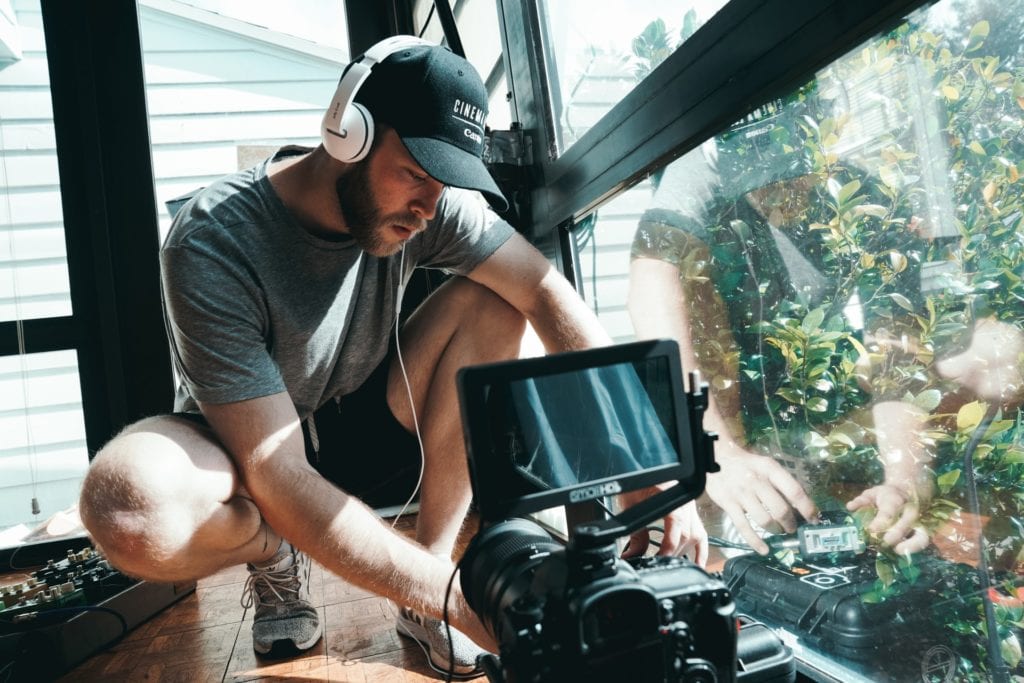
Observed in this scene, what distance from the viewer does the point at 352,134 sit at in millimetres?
984

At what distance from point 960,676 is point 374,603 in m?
1.04

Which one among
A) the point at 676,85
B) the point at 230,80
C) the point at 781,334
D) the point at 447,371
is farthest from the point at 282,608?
the point at 230,80

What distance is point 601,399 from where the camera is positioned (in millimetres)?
642

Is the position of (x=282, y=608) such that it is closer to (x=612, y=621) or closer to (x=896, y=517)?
(x=612, y=621)

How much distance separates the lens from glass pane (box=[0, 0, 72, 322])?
2.32 m

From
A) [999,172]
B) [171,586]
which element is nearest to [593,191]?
[999,172]

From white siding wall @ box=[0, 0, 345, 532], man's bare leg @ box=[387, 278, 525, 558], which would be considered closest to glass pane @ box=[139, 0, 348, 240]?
white siding wall @ box=[0, 0, 345, 532]

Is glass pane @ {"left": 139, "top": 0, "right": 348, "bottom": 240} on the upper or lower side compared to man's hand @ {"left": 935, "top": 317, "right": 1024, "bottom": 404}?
upper

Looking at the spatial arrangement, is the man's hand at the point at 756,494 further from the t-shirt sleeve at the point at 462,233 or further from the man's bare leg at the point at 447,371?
the t-shirt sleeve at the point at 462,233

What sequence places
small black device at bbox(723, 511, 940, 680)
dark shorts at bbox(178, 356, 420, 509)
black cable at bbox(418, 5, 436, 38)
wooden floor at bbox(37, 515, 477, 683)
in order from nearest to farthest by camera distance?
small black device at bbox(723, 511, 940, 680), wooden floor at bbox(37, 515, 477, 683), black cable at bbox(418, 5, 436, 38), dark shorts at bbox(178, 356, 420, 509)

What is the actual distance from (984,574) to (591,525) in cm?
41

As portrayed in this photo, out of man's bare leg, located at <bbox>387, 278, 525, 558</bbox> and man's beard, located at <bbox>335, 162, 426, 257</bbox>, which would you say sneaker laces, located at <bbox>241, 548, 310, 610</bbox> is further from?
man's beard, located at <bbox>335, 162, 426, 257</bbox>

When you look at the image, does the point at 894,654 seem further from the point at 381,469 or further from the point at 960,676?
the point at 381,469

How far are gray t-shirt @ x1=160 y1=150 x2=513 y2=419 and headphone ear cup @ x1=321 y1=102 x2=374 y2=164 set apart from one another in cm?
21
